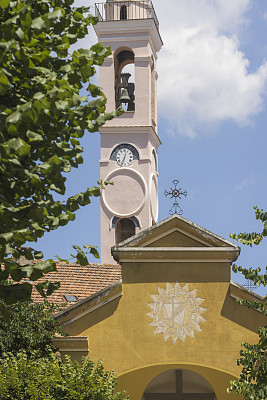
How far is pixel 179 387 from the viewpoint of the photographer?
85.6 feet

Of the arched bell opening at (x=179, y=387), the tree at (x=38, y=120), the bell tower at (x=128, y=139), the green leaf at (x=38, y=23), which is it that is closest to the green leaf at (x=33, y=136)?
the tree at (x=38, y=120)

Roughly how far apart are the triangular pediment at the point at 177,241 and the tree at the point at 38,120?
9.69 meters

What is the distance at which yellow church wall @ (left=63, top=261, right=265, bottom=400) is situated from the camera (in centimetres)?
2259

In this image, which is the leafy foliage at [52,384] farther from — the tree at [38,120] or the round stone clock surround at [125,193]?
the round stone clock surround at [125,193]

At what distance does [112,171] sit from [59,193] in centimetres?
3634

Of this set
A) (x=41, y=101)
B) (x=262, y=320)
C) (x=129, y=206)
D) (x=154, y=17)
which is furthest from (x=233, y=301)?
(x=154, y=17)

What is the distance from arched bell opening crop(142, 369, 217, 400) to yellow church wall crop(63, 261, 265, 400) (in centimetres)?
322

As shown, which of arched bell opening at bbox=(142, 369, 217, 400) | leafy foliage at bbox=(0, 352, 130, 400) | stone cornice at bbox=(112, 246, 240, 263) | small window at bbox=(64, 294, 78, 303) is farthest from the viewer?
small window at bbox=(64, 294, 78, 303)

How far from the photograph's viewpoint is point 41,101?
1062 centimetres

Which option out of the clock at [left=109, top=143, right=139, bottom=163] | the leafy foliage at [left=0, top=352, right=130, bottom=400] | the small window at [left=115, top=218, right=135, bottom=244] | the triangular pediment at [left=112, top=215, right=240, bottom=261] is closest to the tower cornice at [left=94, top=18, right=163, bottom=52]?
the clock at [left=109, top=143, right=139, bottom=163]

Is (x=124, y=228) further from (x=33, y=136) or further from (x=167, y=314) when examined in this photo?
(x=33, y=136)

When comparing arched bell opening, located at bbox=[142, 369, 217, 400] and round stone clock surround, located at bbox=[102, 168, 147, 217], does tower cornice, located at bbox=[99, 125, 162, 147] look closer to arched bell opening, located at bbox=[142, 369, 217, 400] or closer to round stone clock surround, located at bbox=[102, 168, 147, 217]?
round stone clock surround, located at bbox=[102, 168, 147, 217]

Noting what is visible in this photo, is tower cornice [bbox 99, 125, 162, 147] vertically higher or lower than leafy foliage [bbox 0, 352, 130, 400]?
higher

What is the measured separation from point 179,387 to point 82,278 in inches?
217
